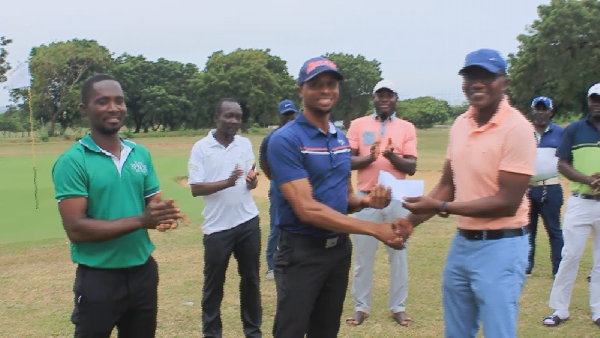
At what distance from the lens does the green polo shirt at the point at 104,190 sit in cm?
331

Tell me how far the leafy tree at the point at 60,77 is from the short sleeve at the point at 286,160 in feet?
184

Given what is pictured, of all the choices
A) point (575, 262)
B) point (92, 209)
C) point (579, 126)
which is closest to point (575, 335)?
point (575, 262)

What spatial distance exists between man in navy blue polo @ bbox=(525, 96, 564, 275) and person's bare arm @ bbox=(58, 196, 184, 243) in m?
5.67

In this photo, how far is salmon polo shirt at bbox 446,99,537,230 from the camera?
11.2 feet

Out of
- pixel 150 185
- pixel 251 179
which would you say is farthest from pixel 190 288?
pixel 150 185

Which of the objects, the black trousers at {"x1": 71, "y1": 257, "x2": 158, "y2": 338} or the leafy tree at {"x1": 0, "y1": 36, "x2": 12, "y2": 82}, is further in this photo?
the leafy tree at {"x1": 0, "y1": 36, "x2": 12, "y2": 82}

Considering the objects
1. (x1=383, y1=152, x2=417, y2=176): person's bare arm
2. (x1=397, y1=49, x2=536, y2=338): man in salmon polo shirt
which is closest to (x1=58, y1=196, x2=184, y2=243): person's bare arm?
(x1=397, y1=49, x2=536, y2=338): man in salmon polo shirt

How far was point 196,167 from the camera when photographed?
564 centimetres

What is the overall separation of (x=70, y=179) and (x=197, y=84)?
65257mm

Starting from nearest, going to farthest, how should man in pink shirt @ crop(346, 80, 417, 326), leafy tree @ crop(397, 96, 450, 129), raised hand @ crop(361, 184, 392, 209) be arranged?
raised hand @ crop(361, 184, 392, 209) < man in pink shirt @ crop(346, 80, 417, 326) < leafy tree @ crop(397, 96, 450, 129)

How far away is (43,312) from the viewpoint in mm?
6500

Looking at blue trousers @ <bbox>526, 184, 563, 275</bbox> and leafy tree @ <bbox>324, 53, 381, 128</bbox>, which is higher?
leafy tree @ <bbox>324, 53, 381, 128</bbox>

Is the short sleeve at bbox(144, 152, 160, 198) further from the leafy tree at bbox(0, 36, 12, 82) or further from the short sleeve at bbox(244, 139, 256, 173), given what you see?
the leafy tree at bbox(0, 36, 12, 82)

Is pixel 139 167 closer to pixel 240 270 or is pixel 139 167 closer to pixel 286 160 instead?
pixel 286 160
